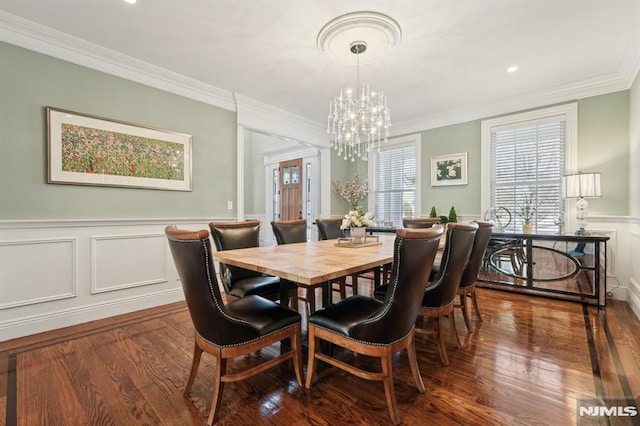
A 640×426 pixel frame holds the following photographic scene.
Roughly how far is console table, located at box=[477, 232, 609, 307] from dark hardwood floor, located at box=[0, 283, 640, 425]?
2.42 ft

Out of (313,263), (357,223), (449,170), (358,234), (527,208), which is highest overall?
(449,170)

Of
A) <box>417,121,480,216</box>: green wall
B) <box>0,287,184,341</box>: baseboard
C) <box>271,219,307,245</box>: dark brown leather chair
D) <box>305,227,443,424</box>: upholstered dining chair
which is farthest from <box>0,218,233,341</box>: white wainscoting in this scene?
<box>417,121,480,216</box>: green wall

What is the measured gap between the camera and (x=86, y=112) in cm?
282

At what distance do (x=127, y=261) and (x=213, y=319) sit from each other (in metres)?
2.27

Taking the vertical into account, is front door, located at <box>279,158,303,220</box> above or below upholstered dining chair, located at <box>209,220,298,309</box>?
above

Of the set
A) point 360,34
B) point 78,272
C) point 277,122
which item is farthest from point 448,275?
point 277,122

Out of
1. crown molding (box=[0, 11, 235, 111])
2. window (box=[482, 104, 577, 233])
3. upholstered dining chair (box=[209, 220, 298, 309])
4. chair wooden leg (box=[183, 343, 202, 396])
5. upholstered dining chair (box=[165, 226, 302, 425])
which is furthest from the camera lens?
window (box=[482, 104, 577, 233])

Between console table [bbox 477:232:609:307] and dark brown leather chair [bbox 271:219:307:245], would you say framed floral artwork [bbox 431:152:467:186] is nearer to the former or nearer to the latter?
console table [bbox 477:232:609:307]

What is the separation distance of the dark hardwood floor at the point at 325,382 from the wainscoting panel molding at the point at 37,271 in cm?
35

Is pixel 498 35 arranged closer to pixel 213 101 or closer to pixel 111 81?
pixel 213 101

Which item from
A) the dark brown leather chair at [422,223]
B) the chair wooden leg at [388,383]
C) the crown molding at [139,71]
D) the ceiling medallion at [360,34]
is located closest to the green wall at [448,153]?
the dark brown leather chair at [422,223]

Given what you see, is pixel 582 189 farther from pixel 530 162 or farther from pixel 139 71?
pixel 139 71

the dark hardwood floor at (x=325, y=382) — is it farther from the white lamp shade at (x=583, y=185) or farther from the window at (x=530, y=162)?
the window at (x=530, y=162)

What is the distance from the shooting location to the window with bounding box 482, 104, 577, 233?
12.5ft
